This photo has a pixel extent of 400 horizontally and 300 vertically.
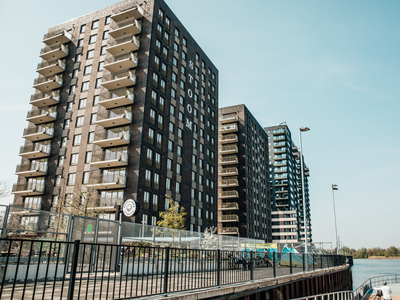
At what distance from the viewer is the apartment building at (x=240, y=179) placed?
6892 cm

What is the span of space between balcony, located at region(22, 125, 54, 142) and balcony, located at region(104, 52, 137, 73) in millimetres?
13110

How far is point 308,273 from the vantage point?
1744 cm

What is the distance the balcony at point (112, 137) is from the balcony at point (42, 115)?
10817mm

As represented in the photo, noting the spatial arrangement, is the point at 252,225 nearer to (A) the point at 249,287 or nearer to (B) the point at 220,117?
(B) the point at 220,117

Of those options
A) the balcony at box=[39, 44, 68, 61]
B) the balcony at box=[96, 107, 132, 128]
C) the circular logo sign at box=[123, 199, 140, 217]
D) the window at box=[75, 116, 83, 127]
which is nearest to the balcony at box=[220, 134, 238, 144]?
the balcony at box=[96, 107, 132, 128]

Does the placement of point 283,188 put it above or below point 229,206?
above

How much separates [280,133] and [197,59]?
243ft

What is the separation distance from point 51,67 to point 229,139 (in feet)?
134

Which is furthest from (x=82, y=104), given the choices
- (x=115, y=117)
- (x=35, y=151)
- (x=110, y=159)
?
(x=110, y=159)

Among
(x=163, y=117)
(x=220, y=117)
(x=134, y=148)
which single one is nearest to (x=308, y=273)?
(x=134, y=148)

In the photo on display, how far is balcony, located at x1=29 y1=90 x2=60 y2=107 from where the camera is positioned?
47500 mm

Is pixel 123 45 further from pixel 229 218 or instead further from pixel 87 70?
pixel 229 218

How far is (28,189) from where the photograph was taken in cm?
4531

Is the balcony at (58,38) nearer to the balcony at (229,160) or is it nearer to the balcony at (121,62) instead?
the balcony at (121,62)
